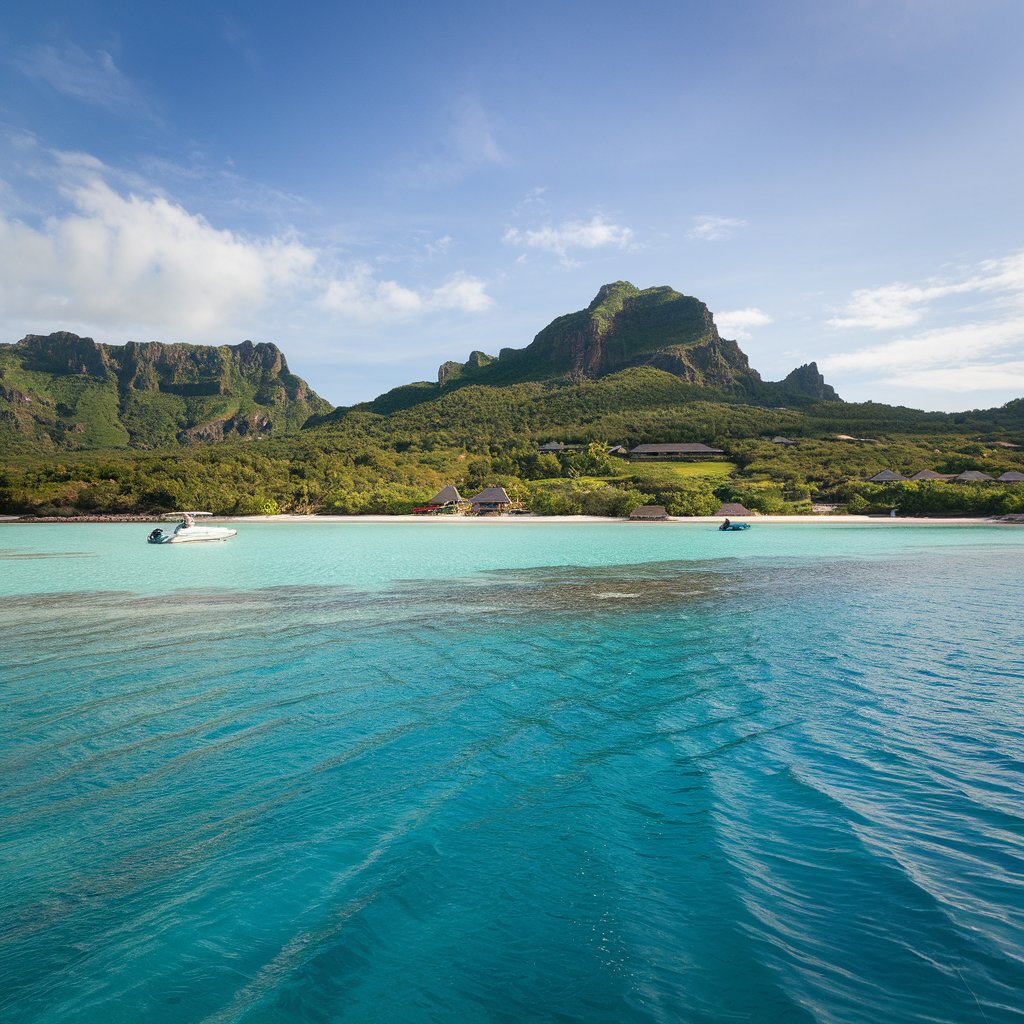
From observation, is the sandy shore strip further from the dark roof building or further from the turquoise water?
the turquoise water

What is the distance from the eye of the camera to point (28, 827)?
5.98 m

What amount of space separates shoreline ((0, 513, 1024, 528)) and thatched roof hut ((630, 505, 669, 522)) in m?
0.68

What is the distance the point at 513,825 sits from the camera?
238 inches

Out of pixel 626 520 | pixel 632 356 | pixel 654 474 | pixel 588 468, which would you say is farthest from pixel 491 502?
pixel 632 356

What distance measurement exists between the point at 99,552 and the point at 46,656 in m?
29.0

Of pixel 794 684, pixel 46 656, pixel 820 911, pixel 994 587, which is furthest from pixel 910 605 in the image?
pixel 46 656

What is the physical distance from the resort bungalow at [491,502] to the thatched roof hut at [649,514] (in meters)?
15.1

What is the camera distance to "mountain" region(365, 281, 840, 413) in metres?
161

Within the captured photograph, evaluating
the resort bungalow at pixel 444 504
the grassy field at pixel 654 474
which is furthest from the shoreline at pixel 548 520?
the grassy field at pixel 654 474

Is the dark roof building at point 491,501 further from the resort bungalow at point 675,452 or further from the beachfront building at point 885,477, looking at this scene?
the beachfront building at point 885,477

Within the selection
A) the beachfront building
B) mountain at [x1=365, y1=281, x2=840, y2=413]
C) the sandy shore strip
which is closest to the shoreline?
the sandy shore strip

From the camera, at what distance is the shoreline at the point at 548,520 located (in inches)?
2375

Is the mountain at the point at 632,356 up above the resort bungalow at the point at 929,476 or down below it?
above

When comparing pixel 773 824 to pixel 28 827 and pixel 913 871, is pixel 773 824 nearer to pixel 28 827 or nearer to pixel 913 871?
pixel 913 871
